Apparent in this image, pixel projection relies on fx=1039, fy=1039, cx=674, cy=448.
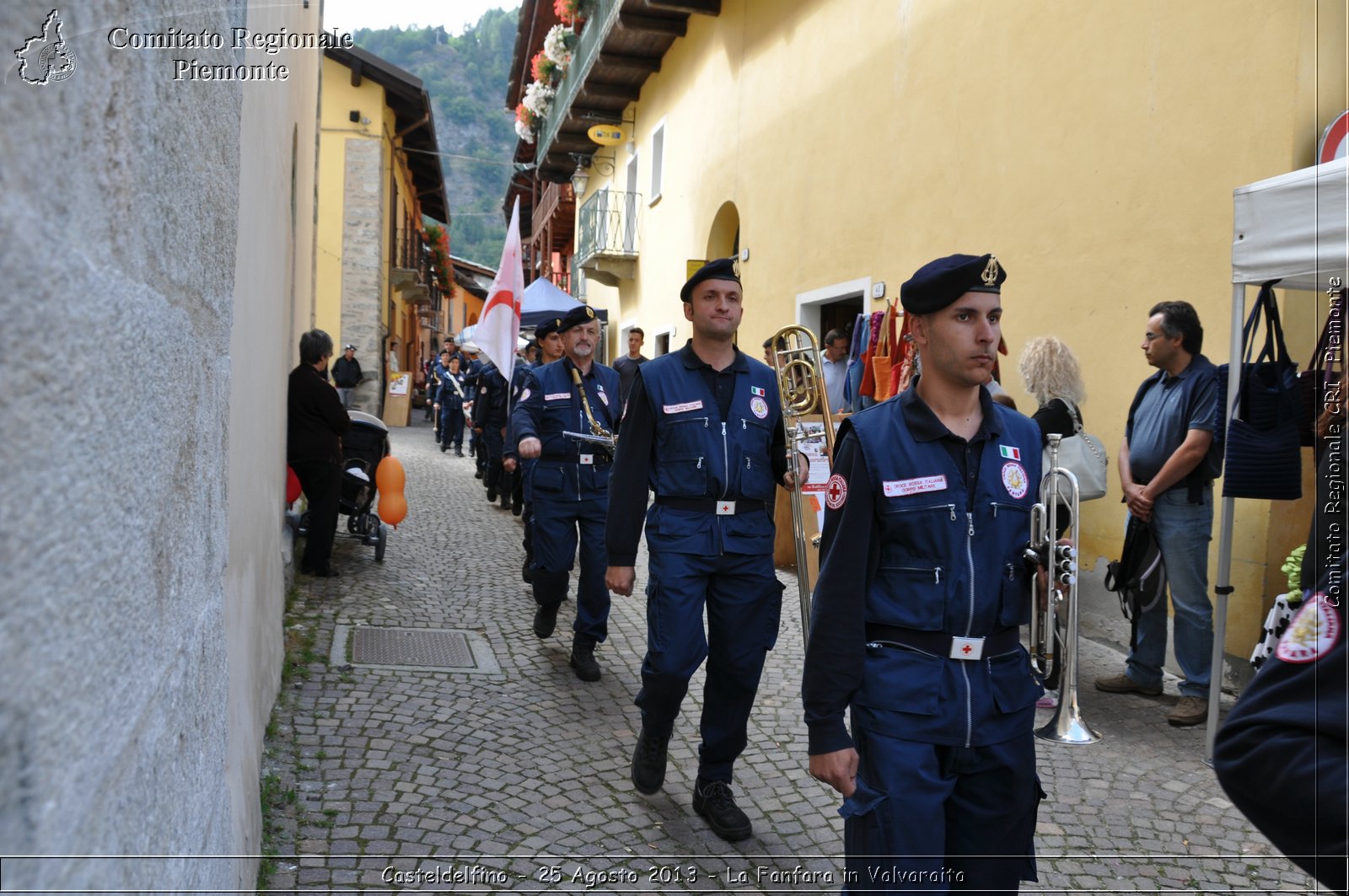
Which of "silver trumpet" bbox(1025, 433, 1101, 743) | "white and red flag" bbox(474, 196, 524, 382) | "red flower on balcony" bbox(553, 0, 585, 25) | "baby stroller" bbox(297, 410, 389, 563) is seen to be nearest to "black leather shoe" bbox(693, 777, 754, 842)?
"silver trumpet" bbox(1025, 433, 1101, 743)

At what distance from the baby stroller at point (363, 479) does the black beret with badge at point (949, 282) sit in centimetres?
682

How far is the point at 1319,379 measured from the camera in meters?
4.67

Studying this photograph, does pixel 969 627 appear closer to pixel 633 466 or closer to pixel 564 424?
pixel 633 466

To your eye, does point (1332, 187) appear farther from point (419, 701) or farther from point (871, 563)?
point (419, 701)

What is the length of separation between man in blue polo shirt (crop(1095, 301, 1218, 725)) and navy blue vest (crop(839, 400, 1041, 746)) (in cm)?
327

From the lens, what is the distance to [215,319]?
2.02 m

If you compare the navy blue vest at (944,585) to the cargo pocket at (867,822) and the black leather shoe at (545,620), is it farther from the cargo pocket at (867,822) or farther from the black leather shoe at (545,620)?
the black leather shoe at (545,620)

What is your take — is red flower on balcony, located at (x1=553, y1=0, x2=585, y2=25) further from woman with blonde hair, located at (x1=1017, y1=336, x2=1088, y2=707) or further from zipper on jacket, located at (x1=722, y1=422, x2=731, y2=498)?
zipper on jacket, located at (x1=722, y1=422, x2=731, y2=498)

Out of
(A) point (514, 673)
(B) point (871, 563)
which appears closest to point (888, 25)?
(A) point (514, 673)

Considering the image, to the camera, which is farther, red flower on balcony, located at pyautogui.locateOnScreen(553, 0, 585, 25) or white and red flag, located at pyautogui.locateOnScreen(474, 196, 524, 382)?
red flower on balcony, located at pyautogui.locateOnScreen(553, 0, 585, 25)

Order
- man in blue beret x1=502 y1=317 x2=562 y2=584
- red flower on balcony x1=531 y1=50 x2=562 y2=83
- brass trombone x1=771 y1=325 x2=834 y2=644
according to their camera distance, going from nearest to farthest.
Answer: brass trombone x1=771 y1=325 x2=834 y2=644, man in blue beret x1=502 y1=317 x2=562 y2=584, red flower on balcony x1=531 y1=50 x2=562 y2=83

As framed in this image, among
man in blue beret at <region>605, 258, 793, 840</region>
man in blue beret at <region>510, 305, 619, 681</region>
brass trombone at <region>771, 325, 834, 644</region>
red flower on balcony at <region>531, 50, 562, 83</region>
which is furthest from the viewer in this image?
red flower on balcony at <region>531, 50, 562, 83</region>

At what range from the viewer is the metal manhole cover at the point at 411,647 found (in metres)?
5.91

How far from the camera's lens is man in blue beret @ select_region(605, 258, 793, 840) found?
400 cm
